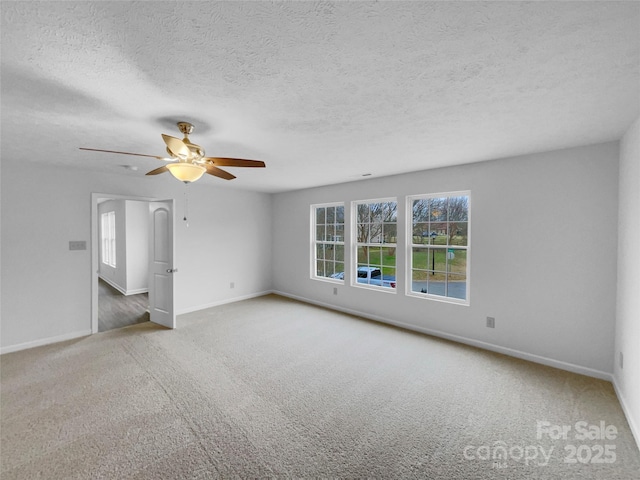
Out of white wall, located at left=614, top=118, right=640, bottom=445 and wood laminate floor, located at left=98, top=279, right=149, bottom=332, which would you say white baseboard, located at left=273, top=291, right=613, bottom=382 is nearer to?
white wall, located at left=614, top=118, right=640, bottom=445

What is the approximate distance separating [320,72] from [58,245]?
4.39m

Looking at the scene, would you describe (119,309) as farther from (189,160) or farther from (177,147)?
(177,147)

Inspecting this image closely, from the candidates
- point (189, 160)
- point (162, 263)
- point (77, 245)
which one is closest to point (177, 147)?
point (189, 160)

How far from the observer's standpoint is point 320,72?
1.51 meters

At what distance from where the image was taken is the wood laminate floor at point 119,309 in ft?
14.7

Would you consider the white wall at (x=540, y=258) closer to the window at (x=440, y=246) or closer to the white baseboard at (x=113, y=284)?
the window at (x=440, y=246)

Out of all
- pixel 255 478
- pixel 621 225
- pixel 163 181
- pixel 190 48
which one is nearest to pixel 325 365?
A: pixel 255 478

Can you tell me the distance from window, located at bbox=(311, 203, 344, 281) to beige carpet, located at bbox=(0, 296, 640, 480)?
1.93m

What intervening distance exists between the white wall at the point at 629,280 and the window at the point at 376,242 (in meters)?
2.45

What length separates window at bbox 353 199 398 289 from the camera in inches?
177

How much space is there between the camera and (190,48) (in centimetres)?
131

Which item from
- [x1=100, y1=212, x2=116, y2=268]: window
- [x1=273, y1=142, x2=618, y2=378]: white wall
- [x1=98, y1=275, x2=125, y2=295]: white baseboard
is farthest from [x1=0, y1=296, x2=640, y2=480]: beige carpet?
[x1=100, y1=212, x2=116, y2=268]: window

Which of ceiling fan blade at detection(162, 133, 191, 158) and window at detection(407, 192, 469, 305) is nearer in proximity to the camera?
ceiling fan blade at detection(162, 133, 191, 158)

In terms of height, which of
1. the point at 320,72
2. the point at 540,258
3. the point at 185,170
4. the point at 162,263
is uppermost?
the point at 320,72
